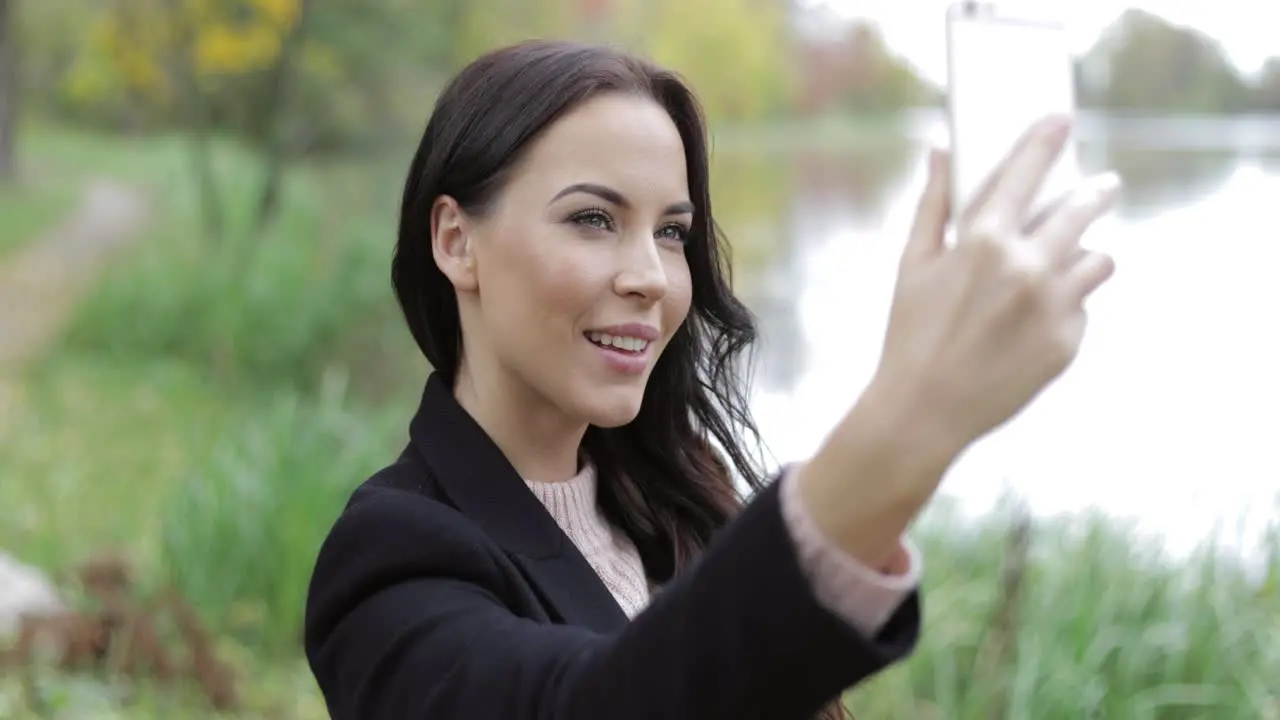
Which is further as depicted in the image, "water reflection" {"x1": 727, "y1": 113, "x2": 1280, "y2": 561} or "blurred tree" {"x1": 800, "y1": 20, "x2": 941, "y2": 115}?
"blurred tree" {"x1": 800, "y1": 20, "x2": 941, "y2": 115}

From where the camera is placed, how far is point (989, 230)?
0.70 m

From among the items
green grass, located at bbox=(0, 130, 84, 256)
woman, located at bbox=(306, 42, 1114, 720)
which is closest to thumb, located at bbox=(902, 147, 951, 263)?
woman, located at bbox=(306, 42, 1114, 720)

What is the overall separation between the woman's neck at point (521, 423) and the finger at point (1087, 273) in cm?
70

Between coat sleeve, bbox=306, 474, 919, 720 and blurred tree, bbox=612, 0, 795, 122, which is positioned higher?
coat sleeve, bbox=306, 474, 919, 720

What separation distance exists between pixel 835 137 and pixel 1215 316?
8.00 meters

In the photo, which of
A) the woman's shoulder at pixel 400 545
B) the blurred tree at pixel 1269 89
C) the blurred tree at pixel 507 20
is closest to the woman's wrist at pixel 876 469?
the woman's shoulder at pixel 400 545

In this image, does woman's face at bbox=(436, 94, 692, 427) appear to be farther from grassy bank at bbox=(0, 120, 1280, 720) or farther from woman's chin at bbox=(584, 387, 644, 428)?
grassy bank at bbox=(0, 120, 1280, 720)

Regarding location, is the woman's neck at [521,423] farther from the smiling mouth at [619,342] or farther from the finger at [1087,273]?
the finger at [1087,273]

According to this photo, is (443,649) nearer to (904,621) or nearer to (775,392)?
(904,621)

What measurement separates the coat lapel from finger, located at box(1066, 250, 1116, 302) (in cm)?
59

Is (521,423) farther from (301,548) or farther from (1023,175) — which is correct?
(301,548)

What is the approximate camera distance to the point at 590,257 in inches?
47.4

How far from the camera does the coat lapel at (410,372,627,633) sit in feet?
3.93

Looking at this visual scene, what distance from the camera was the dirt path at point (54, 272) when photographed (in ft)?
27.8
